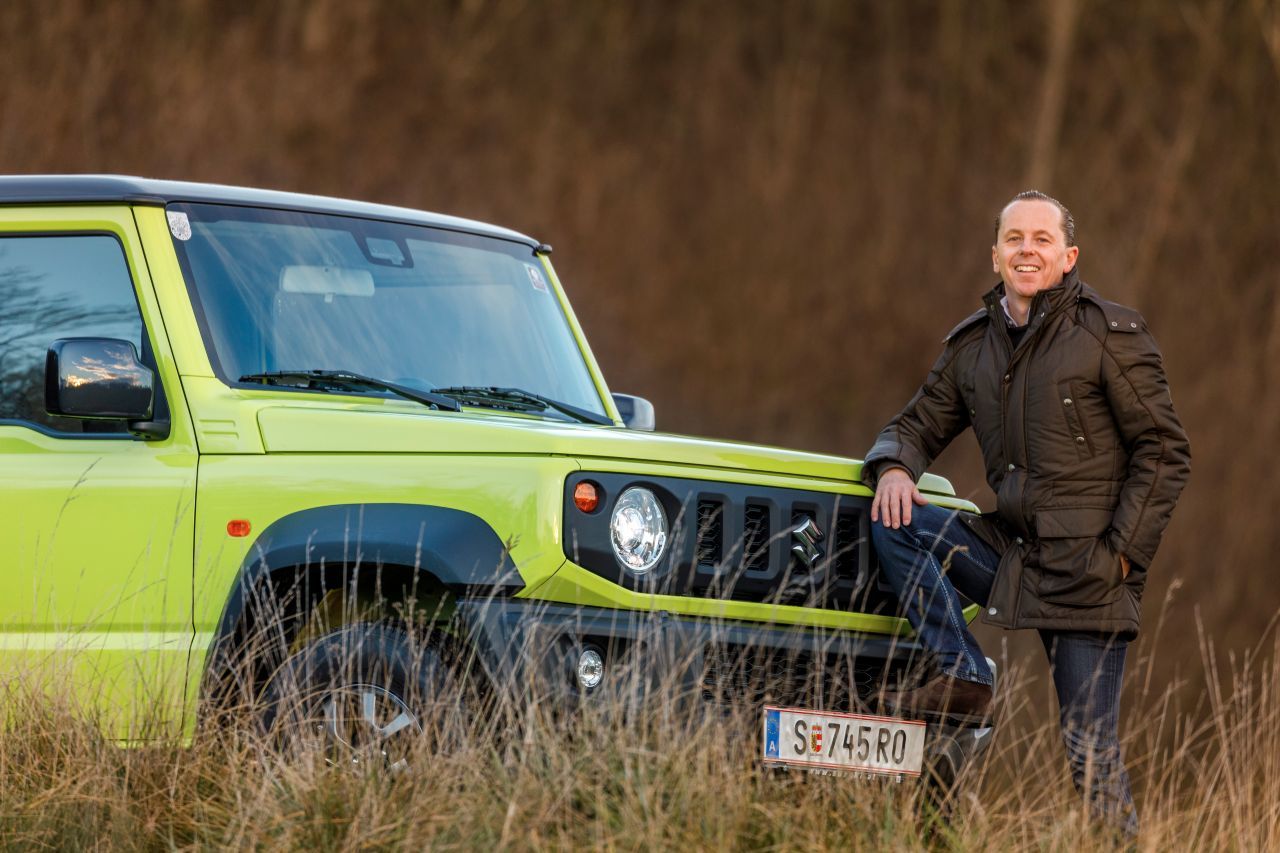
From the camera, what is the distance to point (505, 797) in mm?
4480

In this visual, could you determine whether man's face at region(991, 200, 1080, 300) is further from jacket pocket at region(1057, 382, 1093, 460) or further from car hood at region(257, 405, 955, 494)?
car hood at region(257, 405, 955, 494)

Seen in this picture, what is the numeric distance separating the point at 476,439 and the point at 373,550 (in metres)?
0.39

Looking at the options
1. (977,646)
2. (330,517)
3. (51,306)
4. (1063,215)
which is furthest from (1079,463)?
(51,306)

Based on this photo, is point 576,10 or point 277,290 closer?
point 277,290

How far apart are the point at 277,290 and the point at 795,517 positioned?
1643mm

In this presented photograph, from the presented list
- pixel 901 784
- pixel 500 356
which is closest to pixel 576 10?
pixel 500 356

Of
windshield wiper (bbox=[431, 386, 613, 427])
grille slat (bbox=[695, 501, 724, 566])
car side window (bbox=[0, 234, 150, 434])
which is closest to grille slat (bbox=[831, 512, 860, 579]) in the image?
grille slat (bbox=[695, 501, 724, 566])

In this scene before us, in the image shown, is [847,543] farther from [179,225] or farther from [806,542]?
[179,225]

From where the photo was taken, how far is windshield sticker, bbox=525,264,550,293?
6.64m

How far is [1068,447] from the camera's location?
545 centimetres

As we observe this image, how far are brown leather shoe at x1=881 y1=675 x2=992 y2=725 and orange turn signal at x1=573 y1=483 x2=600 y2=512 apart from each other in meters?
0.91

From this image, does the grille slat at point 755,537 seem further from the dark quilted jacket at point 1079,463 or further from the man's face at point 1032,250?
the man's face at point 1032,250

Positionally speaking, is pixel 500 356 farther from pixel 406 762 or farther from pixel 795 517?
pixel 406 762

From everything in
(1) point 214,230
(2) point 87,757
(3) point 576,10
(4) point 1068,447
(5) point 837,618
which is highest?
(3) point 576,10
